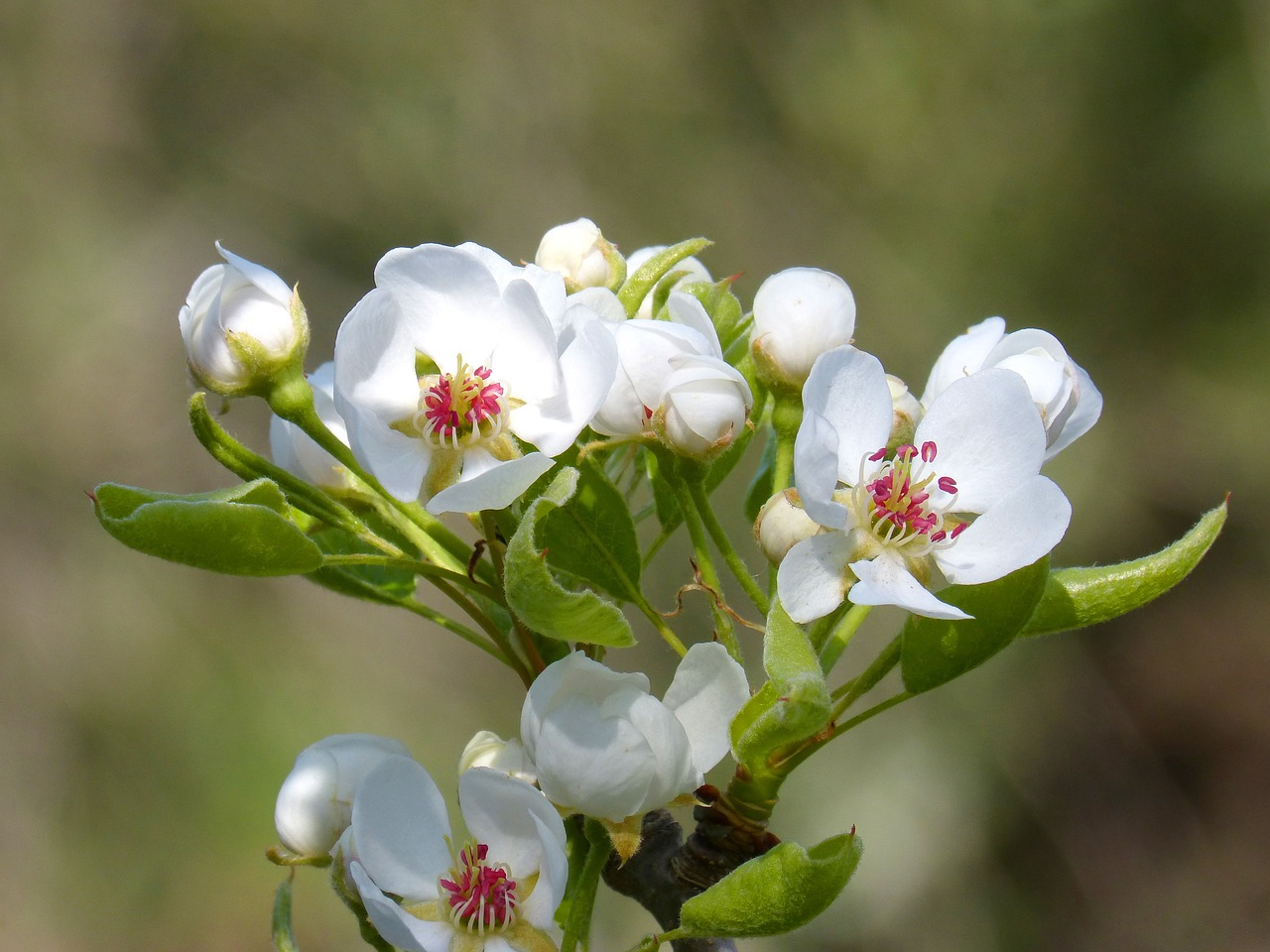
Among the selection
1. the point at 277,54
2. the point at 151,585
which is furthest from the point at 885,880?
the point at 277,54

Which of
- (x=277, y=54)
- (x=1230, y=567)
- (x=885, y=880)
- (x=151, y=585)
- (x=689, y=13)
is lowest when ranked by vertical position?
(x=885, y=880)

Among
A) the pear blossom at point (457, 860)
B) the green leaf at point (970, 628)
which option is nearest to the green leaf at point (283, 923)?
the pear blossom at point (457, 860)

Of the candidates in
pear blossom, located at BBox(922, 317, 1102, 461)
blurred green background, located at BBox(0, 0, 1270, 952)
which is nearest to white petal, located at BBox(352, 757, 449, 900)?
pear blossom, located at BBox(922, 317, 1102, 461)

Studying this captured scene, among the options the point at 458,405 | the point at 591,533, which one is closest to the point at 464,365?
the point at 458,405

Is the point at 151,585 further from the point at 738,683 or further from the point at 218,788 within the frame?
the point at 738,683

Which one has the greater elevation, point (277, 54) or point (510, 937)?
point (277, 54)

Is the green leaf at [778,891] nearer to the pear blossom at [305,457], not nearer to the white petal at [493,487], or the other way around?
the white petal at [493,487]

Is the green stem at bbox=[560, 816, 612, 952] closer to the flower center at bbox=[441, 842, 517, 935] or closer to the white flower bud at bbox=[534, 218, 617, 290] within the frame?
the flower center at bbox=[441, 842, 517, 935]
